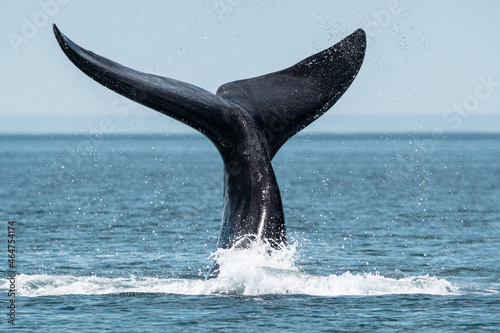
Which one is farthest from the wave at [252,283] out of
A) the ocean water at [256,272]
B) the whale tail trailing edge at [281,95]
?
the whale tail trailing edge at [281,95]

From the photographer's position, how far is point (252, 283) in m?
13.2

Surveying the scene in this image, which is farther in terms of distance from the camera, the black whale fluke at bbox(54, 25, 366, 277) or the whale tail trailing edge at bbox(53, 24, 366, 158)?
the whale tail trailing edge at bbox(53, 24, 366, 158)

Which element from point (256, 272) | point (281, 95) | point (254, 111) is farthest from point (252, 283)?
point (281, 95)

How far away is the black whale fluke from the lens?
11.8 meters

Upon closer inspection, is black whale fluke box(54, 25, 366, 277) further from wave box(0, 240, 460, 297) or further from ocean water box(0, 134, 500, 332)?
ocean water box(0, 134, 500, 332)

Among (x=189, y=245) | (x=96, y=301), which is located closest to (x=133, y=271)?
(x=96, y=301)

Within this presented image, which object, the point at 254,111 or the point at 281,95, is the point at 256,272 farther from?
the point at 281,95

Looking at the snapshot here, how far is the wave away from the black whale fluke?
0.22 metres

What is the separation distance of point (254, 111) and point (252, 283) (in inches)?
90.7

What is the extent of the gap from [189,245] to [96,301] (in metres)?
8.25

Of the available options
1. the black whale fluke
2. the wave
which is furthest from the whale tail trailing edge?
the wave

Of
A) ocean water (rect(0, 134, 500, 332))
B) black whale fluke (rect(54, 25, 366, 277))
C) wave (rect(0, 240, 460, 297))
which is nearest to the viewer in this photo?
black whale fluke (rect(54, 25, 366, 277))

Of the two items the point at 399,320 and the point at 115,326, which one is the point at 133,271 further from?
the point at 399,320

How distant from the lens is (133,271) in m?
16.9
